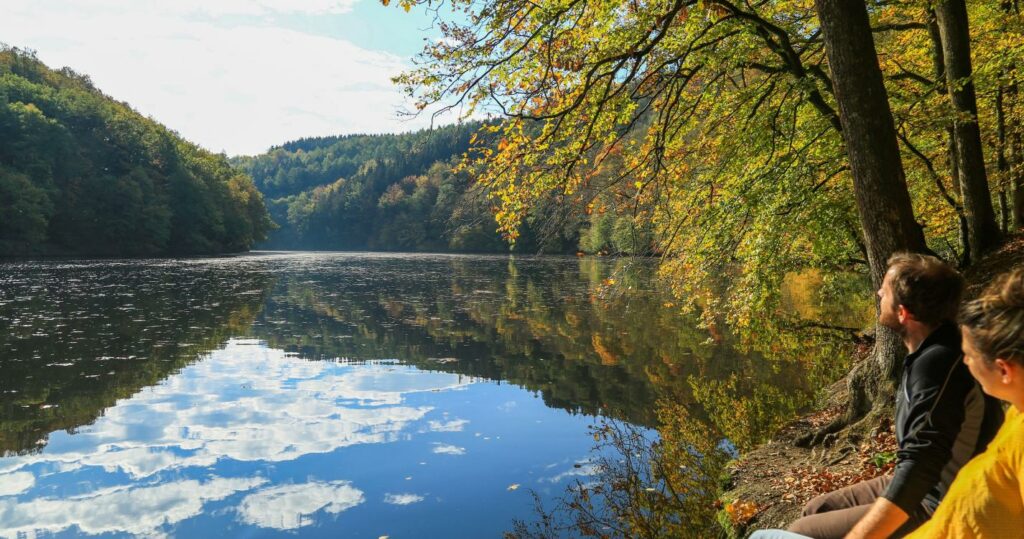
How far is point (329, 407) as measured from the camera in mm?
11031

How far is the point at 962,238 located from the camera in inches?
340

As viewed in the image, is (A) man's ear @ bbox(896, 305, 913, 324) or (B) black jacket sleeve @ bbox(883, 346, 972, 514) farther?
(A) man's ear @ bbox(896, 305, 913, 324)

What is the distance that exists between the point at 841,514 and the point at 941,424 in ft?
2.16

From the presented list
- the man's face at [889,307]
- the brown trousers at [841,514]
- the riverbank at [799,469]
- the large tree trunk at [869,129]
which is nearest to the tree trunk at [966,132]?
the riverbank at [799,469]

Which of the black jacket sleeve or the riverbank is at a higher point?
the black jacket sleeve

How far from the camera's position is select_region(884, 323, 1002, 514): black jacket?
2.29 metres

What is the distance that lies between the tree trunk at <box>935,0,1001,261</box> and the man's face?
6.63 metres

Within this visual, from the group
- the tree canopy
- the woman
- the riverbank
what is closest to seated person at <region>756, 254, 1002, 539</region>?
the woman

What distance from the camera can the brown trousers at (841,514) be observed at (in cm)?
263

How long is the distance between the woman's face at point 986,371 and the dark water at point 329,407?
531cm

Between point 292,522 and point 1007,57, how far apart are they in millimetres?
10427

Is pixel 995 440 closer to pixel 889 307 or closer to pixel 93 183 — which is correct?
pixel 889 307

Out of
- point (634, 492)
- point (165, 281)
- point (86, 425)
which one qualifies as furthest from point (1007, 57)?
point (165, 281)

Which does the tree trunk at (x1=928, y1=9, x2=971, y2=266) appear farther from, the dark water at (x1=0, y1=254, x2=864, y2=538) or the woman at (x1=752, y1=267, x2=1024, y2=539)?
the woman at (x1=752, y1=267, x2=1024, y2=539)
